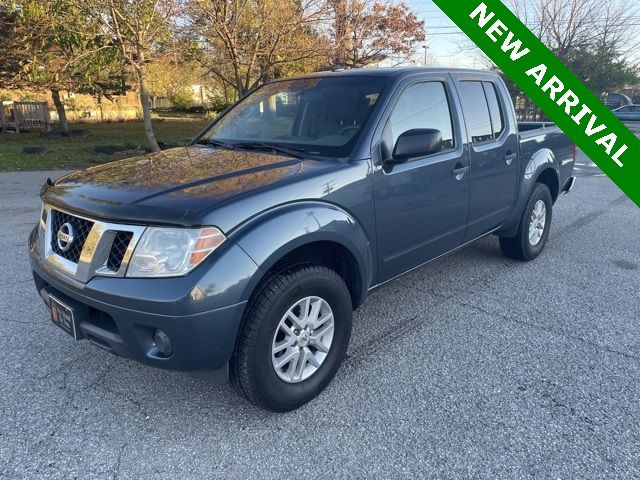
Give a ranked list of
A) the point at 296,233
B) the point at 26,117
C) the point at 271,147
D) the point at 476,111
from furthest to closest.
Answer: the point at 26,117, the point at 476,111, the point at 271,147, the point at 296,233

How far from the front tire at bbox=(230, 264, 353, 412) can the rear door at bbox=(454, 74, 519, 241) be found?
1.68 m

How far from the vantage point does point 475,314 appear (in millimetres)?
3844

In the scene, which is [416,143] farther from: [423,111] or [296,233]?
[296,233]

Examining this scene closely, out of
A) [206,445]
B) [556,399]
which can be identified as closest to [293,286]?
[206,445]

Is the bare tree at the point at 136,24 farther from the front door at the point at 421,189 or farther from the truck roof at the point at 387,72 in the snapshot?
the front door at the point at 421,189

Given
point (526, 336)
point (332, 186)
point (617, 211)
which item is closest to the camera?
point (332, 186)

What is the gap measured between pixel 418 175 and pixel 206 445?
6.75ft

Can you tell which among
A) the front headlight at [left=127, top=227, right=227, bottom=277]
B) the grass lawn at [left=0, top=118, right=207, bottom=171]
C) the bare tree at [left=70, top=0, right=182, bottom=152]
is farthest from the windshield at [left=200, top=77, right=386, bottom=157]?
the grass lawn at [left=0, top=118, right=207, bottom=171]

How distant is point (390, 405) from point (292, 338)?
2.19 ft

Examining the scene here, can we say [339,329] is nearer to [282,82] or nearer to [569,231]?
[282,82]

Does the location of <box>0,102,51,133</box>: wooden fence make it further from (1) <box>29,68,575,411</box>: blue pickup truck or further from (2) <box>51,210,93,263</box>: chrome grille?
(2) <box>51,210,93,263</box>: chrome grille

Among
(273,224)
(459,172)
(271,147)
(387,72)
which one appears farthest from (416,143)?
(273,224)

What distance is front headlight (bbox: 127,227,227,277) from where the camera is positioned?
220 cm

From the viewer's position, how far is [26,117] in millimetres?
21094
